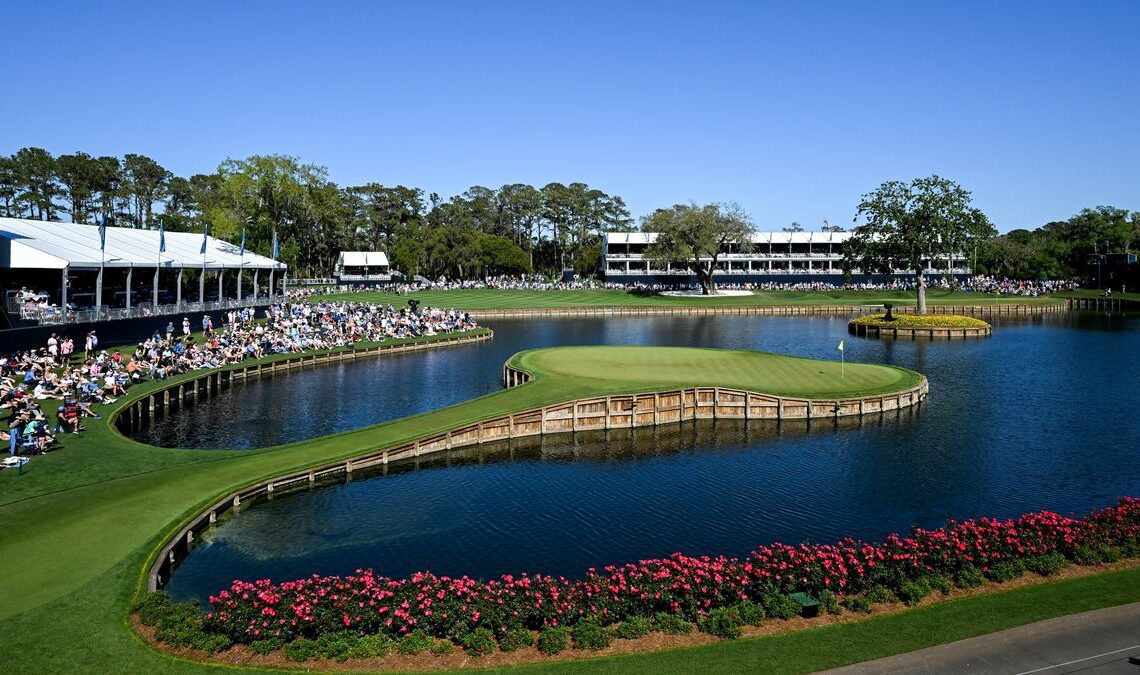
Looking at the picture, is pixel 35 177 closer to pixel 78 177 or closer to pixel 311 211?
pixel 78 177

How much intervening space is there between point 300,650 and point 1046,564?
63.0ft

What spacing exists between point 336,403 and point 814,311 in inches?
3854

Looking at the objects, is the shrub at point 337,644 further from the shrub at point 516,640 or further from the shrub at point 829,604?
the shrub at point 829,604

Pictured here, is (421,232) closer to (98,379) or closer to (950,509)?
(98,379)

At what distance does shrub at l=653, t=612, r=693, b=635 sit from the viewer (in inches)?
720

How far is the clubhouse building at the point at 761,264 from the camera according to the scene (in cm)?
17212

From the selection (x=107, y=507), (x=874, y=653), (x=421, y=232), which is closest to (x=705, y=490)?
(x=874, y=653)

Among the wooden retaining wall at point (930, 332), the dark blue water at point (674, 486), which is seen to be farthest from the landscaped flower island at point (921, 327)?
the dark blue water at point (674, 486)

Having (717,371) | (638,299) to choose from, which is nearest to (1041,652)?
(717,371)

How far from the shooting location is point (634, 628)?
1825 cm

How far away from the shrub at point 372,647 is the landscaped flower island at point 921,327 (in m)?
85.0

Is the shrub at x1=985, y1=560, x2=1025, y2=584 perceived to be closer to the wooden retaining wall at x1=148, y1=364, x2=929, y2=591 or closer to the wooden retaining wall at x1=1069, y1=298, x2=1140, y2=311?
the wooden retaining wall at x1=148, y1=364, x2=929, y2=591

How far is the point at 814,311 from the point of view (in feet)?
432

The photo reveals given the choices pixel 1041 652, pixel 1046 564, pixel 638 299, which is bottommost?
pixel 1041 652
